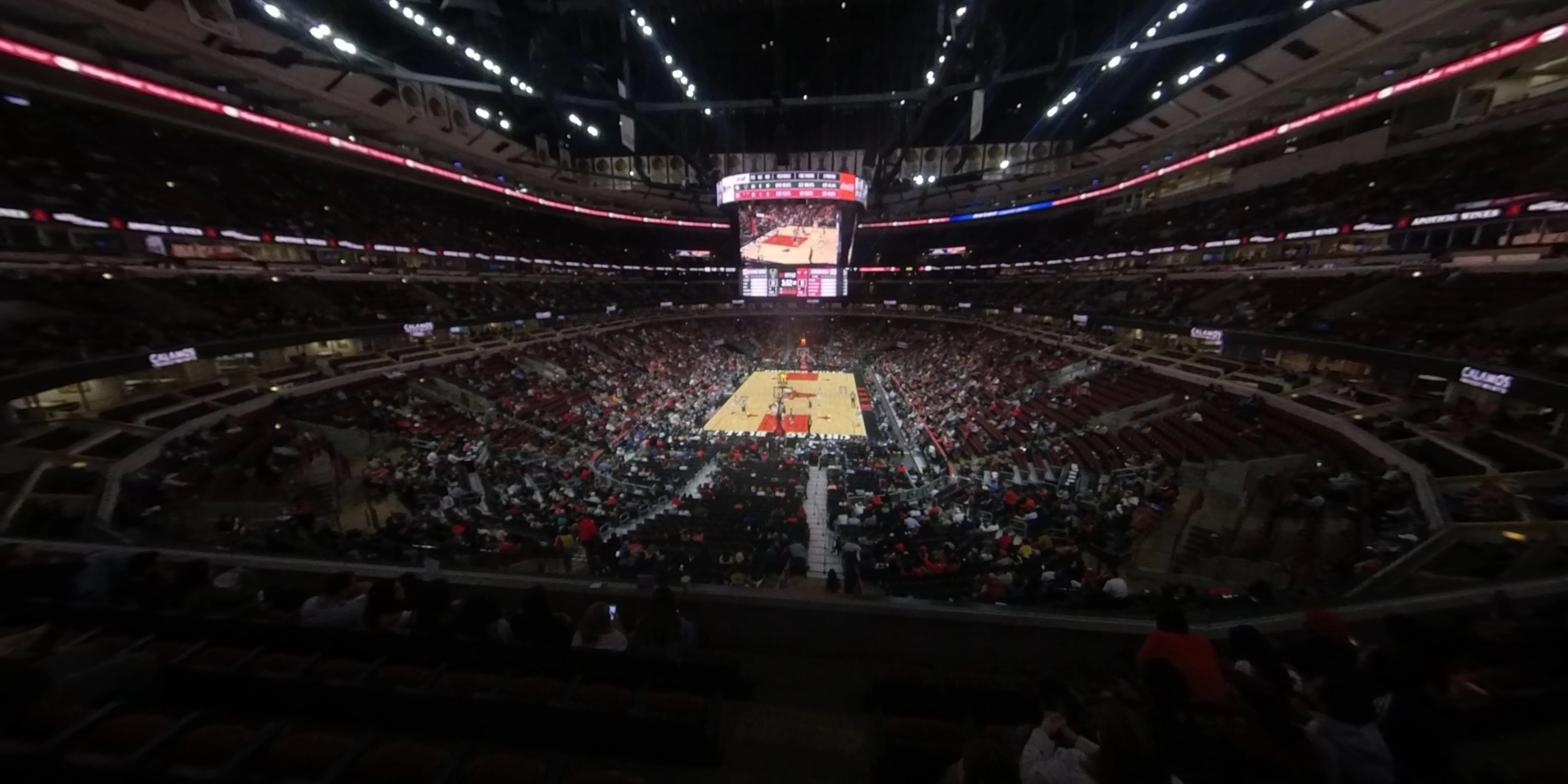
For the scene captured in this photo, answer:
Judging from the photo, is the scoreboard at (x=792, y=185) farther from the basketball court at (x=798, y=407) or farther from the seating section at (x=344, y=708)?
the seating section at (x=344, y=708)

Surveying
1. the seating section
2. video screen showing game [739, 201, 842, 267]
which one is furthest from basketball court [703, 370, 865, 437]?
the seating section

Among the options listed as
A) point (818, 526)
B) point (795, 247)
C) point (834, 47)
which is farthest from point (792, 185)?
point (818, 526)

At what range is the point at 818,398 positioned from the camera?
30.6 metres

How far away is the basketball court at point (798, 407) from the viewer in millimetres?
24859

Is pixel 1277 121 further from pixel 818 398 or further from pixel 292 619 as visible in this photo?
pixel 292 619

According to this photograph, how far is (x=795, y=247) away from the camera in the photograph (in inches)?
1368

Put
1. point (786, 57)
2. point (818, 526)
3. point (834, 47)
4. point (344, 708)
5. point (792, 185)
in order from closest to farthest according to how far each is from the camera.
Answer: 1. point (344, 708)
2. point (818, 526)
3. point (834, 47)
4. point (786, 57)
5. point (792, 185)

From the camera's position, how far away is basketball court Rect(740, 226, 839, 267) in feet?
114

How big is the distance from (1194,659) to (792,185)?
108 feet

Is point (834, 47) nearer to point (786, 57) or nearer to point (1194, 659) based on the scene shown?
point (786, 57)

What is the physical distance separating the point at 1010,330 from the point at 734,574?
32.7m

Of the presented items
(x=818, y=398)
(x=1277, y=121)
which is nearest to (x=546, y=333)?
(x=818, y=398)

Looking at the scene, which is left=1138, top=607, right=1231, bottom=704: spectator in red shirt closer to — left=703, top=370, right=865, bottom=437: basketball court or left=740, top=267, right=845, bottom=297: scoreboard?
left=703, top=370, right=865, bottom=437: basketball court

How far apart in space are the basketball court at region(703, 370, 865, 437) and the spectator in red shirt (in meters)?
18.9
